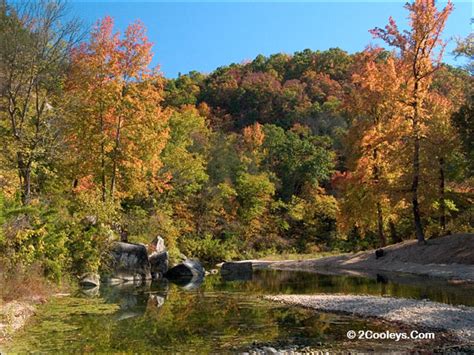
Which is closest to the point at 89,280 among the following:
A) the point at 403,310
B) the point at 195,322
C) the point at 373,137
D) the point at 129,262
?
the point at 129,262

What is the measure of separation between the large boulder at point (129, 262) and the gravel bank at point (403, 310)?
9.49 m

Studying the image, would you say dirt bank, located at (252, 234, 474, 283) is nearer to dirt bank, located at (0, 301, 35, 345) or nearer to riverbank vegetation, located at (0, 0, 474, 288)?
riverbank vegetation, located at (0, 0, 474, 288)

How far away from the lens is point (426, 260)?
24.2 m

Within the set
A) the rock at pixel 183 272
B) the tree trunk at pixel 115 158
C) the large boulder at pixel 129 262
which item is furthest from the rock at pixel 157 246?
the tree trunk at pixel 115 158

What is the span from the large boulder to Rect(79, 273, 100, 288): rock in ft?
6.54

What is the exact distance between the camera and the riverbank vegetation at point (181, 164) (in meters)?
17.4

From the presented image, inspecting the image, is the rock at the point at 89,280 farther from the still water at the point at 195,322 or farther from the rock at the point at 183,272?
the rock at the point at 183,272

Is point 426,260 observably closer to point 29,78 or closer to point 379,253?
point 379,253

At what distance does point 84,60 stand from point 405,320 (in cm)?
1892

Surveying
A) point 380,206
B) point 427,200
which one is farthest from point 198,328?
point 380,206

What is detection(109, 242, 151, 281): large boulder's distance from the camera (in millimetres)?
22000

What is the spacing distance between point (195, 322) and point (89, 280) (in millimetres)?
9333

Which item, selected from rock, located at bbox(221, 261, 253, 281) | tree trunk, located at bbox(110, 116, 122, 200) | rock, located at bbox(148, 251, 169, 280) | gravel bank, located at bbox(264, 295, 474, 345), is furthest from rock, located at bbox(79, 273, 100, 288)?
rock, located at bbox(221, 261, 253, 281)

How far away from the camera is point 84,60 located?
22953 mm
